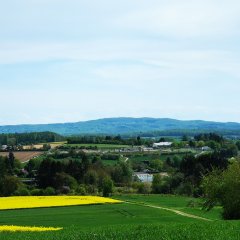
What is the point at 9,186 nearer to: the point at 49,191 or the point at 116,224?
the point at 49,191

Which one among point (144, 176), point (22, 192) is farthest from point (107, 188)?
point (144, 176)

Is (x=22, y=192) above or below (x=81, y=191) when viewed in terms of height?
above

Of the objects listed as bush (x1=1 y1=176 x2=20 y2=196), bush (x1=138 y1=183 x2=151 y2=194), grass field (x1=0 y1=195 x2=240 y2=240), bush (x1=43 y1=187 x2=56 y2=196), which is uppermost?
grass field (x1=0 y1=195 x2=240 y2=240)

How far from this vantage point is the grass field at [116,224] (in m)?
22.3

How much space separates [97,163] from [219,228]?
92.2 metres

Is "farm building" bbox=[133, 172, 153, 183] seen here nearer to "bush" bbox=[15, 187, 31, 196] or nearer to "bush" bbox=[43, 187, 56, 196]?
"bush" bbox=[43, 187, 56, 196]

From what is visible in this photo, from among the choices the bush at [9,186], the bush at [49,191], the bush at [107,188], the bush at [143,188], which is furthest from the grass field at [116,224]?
the bush at [9,186]

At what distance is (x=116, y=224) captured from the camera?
3688cm

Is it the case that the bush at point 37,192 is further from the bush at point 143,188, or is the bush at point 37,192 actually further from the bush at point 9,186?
the bush at point 143,188

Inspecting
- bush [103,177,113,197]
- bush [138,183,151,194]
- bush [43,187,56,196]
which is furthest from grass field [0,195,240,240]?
bush [138,183,151,194]

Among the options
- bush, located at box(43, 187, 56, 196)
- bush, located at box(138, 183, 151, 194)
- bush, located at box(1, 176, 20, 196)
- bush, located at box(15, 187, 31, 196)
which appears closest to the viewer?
bush, located at box(15, 187, 31, 196)

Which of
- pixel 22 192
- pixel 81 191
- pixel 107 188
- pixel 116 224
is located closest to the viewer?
pixel 116 224

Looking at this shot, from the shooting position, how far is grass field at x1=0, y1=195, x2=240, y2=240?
2234 centimetres

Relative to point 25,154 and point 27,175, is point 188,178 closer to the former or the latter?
point 27,175
